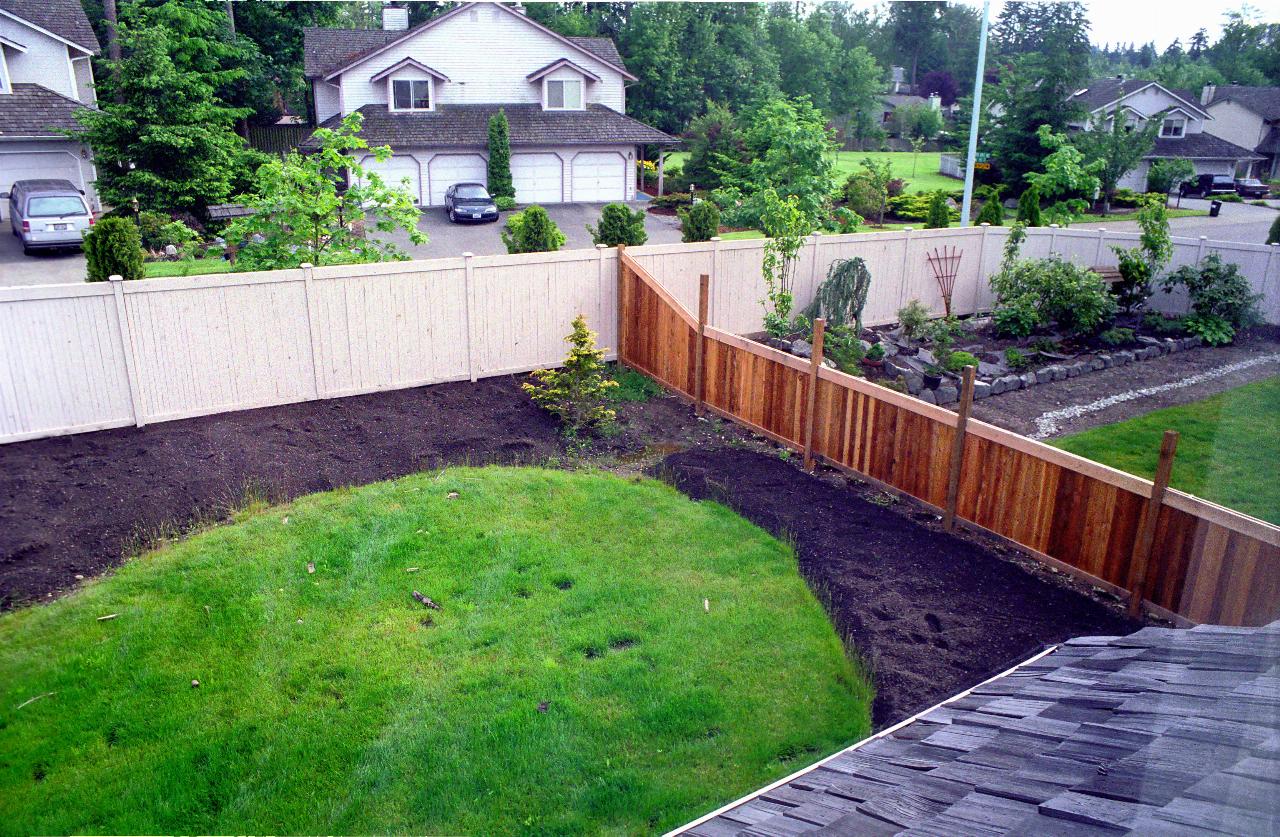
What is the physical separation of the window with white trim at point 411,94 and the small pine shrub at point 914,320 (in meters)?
23.6

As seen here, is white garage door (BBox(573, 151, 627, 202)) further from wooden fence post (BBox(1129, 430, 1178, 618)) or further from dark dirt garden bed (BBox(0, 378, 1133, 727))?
wooden fence post (BBox(1129, 430, 1178, 618))

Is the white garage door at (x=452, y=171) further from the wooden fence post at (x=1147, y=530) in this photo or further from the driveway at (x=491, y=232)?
the wooden fence post at (x=1147, y=530)

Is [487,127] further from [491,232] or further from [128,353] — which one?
[128,353]

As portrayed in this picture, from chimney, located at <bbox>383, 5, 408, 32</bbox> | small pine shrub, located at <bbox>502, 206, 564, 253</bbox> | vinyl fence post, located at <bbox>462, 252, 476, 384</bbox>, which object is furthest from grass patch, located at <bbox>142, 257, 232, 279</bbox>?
chimney, located at <bbox>383, 5, 408, 32</bbox>

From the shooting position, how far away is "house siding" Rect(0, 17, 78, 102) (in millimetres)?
23875

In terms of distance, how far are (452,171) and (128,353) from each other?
978 inches

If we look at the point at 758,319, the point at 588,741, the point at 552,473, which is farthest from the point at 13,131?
the point at 588,741

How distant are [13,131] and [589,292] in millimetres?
19814

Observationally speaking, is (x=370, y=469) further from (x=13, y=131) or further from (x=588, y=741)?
(x=13, y=131)

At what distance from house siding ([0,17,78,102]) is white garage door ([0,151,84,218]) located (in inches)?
67.2

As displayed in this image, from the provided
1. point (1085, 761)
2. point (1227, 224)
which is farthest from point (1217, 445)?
point (1227, 224)

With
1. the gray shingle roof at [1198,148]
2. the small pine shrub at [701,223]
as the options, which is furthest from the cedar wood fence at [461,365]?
the gray shingle roof at [1198,148]

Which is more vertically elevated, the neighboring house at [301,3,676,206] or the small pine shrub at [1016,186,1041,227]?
the neighboring house at [301,3,676,206]

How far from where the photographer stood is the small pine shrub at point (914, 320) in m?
15.2
